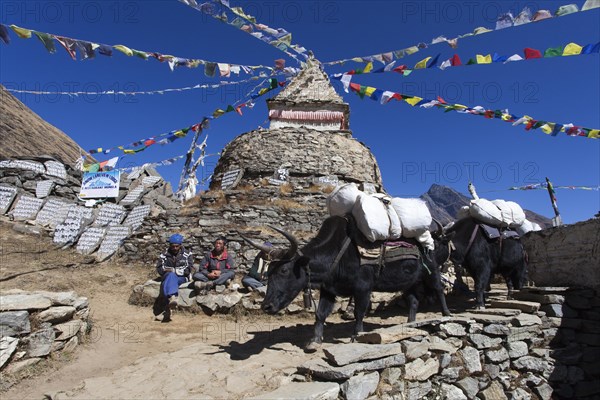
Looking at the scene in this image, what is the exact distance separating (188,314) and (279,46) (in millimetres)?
8557

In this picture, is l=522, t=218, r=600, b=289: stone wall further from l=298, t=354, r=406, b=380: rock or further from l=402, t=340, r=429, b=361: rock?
l=298, t=354, r=406, b=380: rock

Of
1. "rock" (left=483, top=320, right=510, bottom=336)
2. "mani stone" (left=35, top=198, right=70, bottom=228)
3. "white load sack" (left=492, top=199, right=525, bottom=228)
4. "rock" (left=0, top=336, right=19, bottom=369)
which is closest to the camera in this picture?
"rock" (left=0, top=336, right=19, bottom=369)

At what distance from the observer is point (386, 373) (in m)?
3.71

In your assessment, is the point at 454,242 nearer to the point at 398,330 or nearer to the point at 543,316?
the point at 543,316

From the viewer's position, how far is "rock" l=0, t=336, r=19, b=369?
3.88 metres

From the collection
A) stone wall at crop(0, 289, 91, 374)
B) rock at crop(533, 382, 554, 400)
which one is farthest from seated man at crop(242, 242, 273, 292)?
rock at crop(533, 382, 554, 400)

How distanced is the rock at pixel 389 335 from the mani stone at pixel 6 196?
48.0ft

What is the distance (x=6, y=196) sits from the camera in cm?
1318

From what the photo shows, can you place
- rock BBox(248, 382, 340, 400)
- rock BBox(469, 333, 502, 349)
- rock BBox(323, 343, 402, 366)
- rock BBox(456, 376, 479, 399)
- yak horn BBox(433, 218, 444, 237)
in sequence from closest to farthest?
rock BBox(248, 382, 340, 400), rock BBox(323, 343, 402, 366), rock BBox(456, 376, 479, 399), rock BBox(469, 333, 502, 349), yak horn BBox(433, 218, 444, 237)

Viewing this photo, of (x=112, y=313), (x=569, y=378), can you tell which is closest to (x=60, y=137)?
(x=112, y=313)

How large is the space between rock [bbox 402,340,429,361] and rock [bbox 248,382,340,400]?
3.73 ft

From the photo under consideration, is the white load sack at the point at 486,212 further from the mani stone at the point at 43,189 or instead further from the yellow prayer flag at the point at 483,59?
the mani stone at the point at 43,189

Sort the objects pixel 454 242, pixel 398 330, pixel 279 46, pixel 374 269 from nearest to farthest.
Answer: pixel 398 330
pixel 374 269
pixel 454 242
pixel 279 46

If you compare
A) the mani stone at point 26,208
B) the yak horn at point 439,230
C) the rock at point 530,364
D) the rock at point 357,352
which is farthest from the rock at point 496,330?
the mani stone at point 26,208
